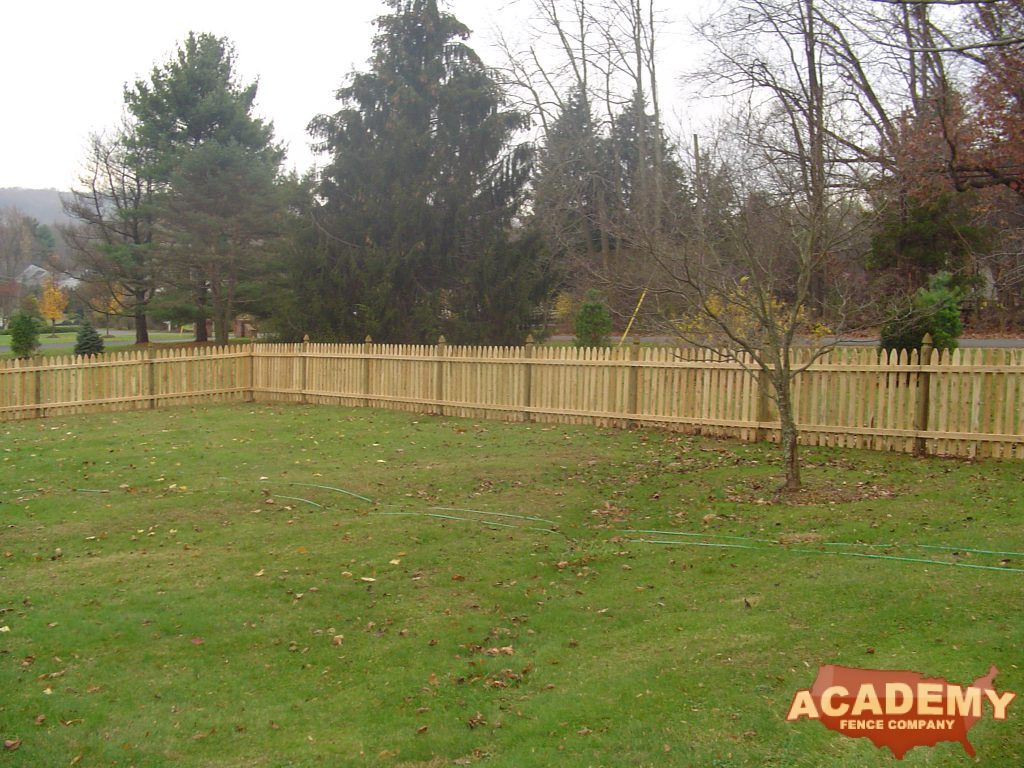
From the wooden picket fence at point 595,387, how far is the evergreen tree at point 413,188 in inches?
231

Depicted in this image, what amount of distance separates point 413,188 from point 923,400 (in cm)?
1846

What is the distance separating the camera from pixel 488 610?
647cm

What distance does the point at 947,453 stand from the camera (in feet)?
37.2

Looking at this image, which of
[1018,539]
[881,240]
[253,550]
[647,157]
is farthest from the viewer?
[647,157]

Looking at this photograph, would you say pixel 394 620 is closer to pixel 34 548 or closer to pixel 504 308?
pixel 34 548

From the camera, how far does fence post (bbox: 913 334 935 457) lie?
11484 mm

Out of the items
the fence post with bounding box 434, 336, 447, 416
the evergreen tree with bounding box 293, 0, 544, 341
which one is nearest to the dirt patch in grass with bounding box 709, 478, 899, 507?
the fence post with bounding box 434, 336, 447, 416

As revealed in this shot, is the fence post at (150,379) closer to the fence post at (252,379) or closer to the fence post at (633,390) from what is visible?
the fence post at (252,379)

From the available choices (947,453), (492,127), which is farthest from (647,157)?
(947,453)

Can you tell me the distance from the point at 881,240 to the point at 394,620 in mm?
22971

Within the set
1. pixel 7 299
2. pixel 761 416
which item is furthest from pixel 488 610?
pixel 7 299

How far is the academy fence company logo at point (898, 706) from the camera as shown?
417 cm

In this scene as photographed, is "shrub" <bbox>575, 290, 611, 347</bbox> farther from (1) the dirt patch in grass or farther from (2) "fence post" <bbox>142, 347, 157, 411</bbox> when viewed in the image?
(1) the dirt patch in grass

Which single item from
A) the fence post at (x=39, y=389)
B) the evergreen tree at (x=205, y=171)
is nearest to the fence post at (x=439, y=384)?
the fence post at (x=39, y=389)
